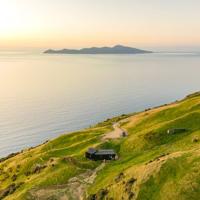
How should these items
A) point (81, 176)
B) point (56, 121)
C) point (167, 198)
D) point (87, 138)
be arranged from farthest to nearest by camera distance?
point (56, 121), point (87, 138), point (81, 176), point (167, 198)

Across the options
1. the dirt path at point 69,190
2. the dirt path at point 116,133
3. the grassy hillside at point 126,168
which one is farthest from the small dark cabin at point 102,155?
the dirt path at point 116,133

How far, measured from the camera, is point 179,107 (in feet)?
335

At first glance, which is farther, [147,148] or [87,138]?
[87,138]

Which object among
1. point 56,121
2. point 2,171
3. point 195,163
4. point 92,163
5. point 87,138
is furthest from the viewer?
point 56,121

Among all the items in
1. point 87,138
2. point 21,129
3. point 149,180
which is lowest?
point 21,129

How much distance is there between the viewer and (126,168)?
61.7 m

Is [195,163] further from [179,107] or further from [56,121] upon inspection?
[56,121]

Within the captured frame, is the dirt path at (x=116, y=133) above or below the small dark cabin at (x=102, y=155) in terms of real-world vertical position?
below

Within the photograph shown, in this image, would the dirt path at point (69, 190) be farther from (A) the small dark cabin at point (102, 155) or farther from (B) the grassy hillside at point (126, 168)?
(A) the small dark cabin at point (102, 155)

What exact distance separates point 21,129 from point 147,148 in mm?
101794

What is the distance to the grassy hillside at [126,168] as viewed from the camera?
50094mm

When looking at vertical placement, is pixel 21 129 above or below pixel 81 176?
below

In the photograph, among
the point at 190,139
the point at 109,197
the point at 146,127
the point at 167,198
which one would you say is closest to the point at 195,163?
the point at 167,198

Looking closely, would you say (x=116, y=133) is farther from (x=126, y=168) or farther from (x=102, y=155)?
(x=126, y=168)
